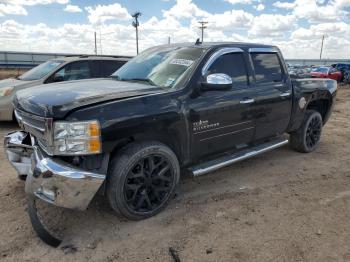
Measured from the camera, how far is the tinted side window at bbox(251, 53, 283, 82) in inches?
191

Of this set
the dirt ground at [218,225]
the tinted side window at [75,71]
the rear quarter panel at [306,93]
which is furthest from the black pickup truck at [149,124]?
the tinted side window at [75,71]

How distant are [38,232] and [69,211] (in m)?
0.64

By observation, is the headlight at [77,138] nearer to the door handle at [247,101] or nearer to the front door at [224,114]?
the front door at [224,114]

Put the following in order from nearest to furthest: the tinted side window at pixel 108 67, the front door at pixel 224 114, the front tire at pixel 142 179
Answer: the front tire at pixel 142 179 < the front door at pixel 224 114 < the tinted side window at pixel 108 67

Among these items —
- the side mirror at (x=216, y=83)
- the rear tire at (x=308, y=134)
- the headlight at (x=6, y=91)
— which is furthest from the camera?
the headlight at (x=6, y=91)

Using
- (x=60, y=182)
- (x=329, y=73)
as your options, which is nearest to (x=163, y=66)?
(x=60, y=182)

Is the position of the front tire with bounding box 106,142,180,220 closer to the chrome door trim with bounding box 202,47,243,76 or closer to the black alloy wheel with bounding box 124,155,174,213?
the black alloy wheel with bounding box 124,155,174,213

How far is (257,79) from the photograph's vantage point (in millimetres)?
4789

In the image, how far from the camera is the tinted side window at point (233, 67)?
423 cm

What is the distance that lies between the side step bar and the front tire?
362mm

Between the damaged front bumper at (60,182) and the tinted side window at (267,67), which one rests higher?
the tinted side window at (267,67)

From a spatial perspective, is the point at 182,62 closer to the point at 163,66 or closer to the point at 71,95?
the point at 163,66

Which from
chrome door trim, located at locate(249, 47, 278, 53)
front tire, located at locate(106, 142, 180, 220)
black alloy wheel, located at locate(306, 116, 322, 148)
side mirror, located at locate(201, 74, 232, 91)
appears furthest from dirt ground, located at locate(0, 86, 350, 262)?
chrome door trim, located at locate(249, 47, 278, 53)

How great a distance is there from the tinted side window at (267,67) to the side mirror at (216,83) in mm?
1141
